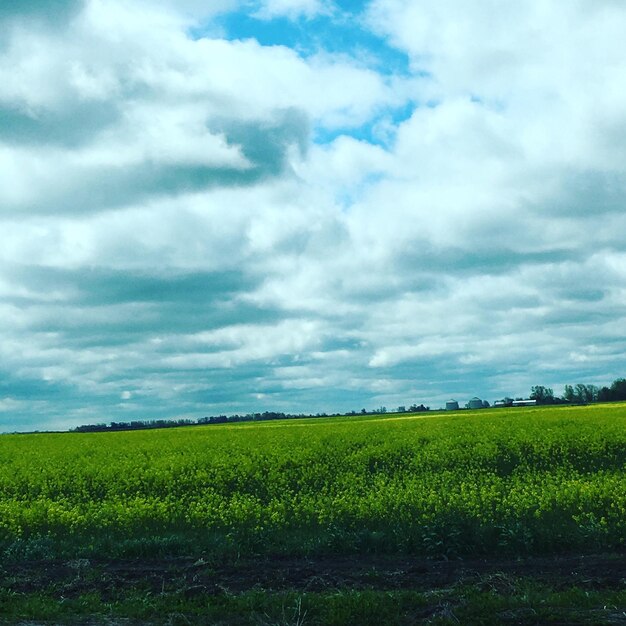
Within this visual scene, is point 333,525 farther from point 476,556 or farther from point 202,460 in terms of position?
point 202,460

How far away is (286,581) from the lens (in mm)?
Result: 12812

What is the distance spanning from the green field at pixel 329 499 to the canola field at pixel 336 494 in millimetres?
51

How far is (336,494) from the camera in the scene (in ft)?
68.7

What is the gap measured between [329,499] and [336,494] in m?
1.72

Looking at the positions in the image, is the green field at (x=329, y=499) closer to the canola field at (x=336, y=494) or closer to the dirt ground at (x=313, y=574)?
the canola field at (x=336, y=494)

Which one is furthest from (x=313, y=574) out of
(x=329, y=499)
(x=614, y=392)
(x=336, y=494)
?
(x=614, y=392)

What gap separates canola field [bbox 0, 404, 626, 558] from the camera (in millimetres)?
16188

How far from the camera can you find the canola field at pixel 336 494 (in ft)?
53.1

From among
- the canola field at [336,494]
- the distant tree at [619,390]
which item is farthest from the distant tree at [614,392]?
the canola field at [336,494]

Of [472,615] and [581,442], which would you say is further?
[581,442]

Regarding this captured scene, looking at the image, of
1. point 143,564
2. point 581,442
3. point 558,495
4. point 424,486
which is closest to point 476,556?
point 558,495

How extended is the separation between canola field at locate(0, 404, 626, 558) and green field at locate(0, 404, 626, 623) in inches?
2.0

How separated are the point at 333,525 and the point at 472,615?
747 centimetres

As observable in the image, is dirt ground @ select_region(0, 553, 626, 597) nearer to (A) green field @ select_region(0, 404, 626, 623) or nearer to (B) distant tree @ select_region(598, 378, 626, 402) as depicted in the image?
(A) green field @ select_region(0, 404, 626, 623)
